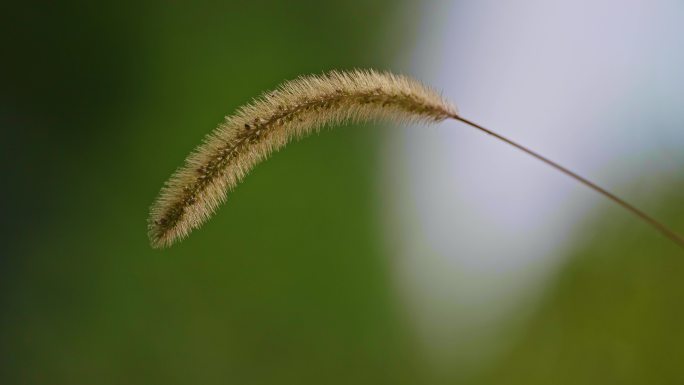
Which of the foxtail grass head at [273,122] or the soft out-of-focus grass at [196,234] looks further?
the soft out-of-focus grass at [196,234]

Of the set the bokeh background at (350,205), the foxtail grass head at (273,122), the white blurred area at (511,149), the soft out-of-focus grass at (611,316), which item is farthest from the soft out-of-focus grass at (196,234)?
the foxtail grass head at (273,122)

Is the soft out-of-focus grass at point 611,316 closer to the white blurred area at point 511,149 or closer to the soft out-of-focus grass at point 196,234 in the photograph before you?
the white blurred area at point 511,149

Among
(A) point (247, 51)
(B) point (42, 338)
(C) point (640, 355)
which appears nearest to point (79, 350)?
(B) point (42, 338)

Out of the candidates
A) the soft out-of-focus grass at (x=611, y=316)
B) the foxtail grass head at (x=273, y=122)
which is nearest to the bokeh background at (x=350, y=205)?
the soft out-of-focus grass at (x=611, y=316)

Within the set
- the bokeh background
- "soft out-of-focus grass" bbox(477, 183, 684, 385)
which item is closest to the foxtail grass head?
the bokeh background

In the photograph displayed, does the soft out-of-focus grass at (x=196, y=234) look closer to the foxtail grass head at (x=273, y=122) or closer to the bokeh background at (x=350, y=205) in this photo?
the bokeh background at (x=350, y=205)

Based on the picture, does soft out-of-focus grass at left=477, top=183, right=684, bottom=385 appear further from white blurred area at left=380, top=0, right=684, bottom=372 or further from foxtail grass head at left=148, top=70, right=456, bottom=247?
foxtail grass head at left=148, top=70, right=456, bottom=247

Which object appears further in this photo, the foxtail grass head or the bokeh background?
the bokeh background

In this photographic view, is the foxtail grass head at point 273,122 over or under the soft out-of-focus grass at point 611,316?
under
